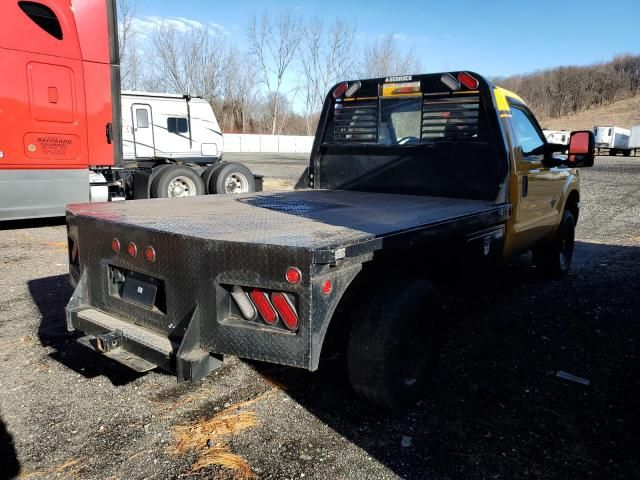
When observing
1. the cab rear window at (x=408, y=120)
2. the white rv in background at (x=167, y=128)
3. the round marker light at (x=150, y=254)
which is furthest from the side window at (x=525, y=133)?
the white rv in background at (x=167, y=128)

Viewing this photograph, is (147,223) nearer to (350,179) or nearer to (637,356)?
(350,179)

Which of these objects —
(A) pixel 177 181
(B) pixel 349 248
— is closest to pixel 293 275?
(B) pixel 349 248

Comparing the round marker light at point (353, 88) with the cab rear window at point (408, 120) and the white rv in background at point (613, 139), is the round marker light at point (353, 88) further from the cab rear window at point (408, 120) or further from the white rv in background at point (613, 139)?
the white rv in background at point (613, 139)

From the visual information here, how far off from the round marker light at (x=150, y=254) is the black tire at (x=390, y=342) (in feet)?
3.67

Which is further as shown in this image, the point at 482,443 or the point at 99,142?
the point at 99,142

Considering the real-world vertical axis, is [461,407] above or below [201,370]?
below

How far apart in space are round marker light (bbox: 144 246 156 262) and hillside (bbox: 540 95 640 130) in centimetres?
8216

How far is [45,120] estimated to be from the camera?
7.71 m

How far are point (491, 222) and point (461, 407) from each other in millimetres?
1365

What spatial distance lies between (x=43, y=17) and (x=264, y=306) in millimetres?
7422

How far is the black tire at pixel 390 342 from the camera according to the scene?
8.87ft

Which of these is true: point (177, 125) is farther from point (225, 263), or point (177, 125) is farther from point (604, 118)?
point (604, 118)

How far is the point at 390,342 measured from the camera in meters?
2.70

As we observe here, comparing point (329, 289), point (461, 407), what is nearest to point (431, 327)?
point (461, 407)
